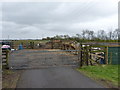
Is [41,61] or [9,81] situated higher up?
[41,61]

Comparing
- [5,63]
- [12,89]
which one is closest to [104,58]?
[5,63]

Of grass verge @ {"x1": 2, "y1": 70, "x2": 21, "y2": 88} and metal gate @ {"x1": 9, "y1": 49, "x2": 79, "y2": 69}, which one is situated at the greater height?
metal gate @ {"x1": 9, "y1": 49, "x2": 79, "y2": 69}

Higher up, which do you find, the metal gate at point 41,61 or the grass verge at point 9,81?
the metal gate at point 41,61

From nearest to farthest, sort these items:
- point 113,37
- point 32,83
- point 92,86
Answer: point 92,86
point 32,83
point 113,37

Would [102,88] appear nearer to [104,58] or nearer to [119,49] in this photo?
[104,58]

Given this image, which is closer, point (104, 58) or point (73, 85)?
point (73, 85)

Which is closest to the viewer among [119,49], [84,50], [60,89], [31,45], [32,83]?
[60,89]

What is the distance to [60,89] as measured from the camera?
6.07 m

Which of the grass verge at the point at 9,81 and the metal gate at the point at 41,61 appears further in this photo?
Answer: the metal gate at the point at 41,61

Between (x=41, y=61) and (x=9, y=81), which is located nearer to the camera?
(x=9, y=81)

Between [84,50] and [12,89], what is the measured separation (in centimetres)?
700

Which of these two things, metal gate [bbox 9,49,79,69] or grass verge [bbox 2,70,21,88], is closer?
grass verge [bbox 2,70,21,88]

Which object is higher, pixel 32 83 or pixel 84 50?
pixel 84 50

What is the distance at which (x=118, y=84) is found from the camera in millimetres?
6758
